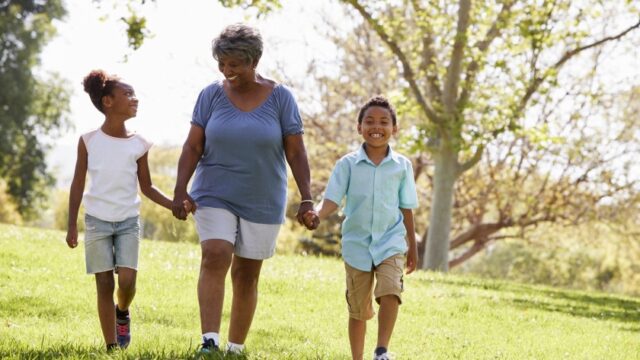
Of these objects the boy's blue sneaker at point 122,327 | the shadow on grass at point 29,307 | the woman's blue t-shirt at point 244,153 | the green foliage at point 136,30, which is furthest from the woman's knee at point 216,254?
the green foliage at point 136,30

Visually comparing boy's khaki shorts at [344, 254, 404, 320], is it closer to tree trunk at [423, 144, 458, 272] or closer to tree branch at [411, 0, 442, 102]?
tree branch at [411, 0, 442, 102]

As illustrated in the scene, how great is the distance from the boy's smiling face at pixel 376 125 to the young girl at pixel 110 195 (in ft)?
4.90

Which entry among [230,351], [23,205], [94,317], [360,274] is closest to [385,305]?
[360,274]

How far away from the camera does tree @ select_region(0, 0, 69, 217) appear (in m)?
41.2

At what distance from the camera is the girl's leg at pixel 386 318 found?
→ 19.7 feet

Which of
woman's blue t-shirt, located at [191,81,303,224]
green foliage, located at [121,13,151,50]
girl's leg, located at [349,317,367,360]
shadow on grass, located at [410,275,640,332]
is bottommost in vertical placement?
shadow on grass, located at [410,275,640,332]

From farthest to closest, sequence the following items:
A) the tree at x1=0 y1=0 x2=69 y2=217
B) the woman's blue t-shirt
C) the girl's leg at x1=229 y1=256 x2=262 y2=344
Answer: the tree at x1=0 y1=0 x2=69 y2=217 < the girl's leg at x1=229 y1=256 x2=262 y2=344 < the woman's blue t-shirt

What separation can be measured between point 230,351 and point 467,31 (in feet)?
50.9

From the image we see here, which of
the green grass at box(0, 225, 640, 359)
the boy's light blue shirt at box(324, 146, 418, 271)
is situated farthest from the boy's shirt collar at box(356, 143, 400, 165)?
the green grass at box(0, 225, 640, 359)

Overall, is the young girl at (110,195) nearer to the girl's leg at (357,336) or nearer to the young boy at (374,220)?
the young boy at (374,220)

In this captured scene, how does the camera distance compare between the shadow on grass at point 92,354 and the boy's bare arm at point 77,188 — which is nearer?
the shadow on grass at point 92,354

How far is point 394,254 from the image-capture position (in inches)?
238

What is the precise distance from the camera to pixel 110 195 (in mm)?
6129

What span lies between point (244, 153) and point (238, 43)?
0.74 meters
